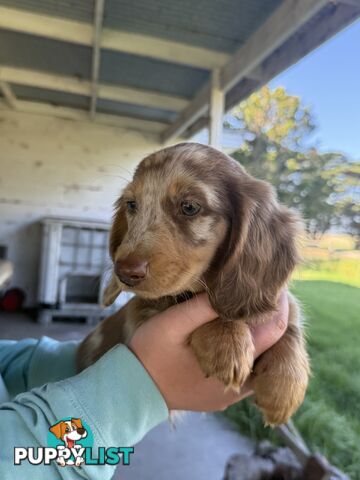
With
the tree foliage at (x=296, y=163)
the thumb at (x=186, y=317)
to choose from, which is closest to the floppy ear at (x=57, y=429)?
the thumb at (x=186, y=317)

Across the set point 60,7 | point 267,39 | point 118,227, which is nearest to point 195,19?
point 267,39

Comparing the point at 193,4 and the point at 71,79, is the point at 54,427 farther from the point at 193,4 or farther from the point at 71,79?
the point at 71,79

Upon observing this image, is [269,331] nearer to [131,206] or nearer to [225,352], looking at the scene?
[225,352]

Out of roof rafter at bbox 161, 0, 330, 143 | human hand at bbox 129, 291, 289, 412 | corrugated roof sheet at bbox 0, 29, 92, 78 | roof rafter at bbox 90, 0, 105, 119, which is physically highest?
corrugated roof sheet at bbox 0, 29, 92, 78

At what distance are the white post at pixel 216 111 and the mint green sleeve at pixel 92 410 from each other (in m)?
2.90

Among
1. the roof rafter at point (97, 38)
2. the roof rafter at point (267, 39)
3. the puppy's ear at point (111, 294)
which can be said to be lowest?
the puppy's ear at point (111, 294)

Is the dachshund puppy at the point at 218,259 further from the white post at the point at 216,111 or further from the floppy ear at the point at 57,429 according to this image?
the white post at the point at 216,111

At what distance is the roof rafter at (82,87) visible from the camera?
475cm

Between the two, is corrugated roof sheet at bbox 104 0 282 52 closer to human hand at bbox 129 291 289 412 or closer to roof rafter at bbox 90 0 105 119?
roof rafter at bbox 90 0 105 119

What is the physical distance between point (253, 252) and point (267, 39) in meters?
2.24

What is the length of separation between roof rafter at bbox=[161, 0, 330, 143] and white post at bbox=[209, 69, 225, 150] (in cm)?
5

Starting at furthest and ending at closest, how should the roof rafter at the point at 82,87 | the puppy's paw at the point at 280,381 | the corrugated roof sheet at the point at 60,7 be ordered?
the roof rafter at the point at 82,87
the corrugated roof sheet at the point at 60,7
the puppy's paw at the point at 280,381

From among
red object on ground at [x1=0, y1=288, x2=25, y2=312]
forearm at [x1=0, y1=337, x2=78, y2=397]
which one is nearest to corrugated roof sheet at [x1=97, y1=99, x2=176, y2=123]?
red object on ground at [x1=0, y1=288, x2=25, y2=312]

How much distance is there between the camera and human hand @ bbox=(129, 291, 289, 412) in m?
0.98
